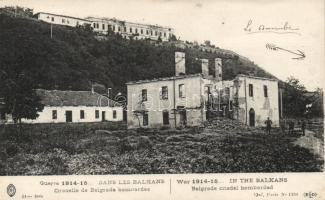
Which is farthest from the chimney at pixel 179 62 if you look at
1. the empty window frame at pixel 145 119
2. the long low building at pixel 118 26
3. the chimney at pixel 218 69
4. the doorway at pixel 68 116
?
the doorway at pixel 68 116

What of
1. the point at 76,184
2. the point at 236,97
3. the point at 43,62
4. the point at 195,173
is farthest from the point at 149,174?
the point at 43,62

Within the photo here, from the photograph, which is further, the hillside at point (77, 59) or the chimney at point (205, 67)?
the chimney at point (205, 67)

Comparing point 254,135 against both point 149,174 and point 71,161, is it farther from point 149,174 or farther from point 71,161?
point 71,161

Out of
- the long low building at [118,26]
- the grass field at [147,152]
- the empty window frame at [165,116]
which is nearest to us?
the grass field at [147,152]

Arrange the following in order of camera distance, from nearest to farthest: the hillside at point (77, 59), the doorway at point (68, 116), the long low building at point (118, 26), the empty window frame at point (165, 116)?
the long low building at point (118, 26), the hillside at point (77, 59), the empty window frame at point (165, 116), the doorway at point (68, 116)

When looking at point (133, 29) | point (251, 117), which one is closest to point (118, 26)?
point (133, 29)

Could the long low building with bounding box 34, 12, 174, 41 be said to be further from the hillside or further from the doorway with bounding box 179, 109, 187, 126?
the doorway with bounding box 179, 109, 187, 126

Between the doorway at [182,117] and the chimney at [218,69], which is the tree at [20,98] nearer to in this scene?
the doorway at [182,117]
